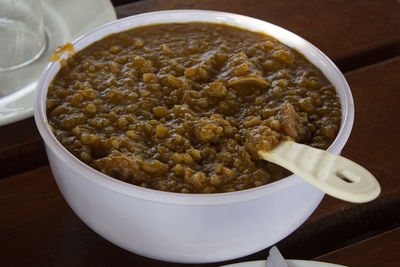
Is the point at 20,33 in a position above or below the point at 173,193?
below

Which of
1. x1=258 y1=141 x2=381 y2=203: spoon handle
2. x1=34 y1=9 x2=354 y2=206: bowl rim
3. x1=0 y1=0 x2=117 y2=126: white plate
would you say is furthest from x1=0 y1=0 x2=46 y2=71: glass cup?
x1=258 y1=141 x2=381 y2=203: spoon handle

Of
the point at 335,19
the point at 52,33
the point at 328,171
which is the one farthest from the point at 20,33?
the point at 328,171

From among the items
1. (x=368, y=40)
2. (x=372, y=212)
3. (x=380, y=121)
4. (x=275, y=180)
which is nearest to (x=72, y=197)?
(x=275, y=180)

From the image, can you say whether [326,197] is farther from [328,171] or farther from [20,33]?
[20,33]

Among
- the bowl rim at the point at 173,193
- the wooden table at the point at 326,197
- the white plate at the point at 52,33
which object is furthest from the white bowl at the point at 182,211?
the white plate at the point at 52,33

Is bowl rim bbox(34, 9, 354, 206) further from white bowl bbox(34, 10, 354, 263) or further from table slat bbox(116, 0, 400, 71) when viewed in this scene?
table slat bbox(116, 0, 400, 71)

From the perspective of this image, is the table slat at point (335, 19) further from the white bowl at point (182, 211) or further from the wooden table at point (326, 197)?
the white bowl at point (182, 211)
